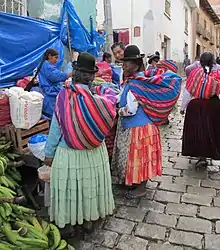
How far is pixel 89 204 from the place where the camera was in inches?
123

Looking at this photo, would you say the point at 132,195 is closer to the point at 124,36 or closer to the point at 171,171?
the point at 171,171

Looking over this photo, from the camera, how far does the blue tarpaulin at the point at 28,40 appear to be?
5656 millimetres

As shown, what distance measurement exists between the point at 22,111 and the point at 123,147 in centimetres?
132

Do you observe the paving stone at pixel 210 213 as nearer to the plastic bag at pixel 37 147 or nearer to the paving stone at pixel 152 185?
the paving stone at pixel 152 185

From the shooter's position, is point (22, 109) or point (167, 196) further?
point (167, 196)

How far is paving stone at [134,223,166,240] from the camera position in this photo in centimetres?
335

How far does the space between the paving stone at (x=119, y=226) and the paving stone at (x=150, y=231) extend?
87 millimetres

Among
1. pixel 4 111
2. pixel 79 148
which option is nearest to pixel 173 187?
pixel 79 148

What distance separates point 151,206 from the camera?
3990 millimetres

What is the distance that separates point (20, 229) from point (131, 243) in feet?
3.56

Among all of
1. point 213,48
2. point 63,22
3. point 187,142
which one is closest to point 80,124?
point 187,142

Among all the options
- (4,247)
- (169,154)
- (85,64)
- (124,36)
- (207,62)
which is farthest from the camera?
(124,36)

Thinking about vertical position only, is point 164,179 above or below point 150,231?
above

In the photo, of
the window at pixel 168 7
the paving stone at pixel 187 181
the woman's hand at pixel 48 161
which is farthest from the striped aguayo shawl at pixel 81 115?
the window at pixel 168 7
